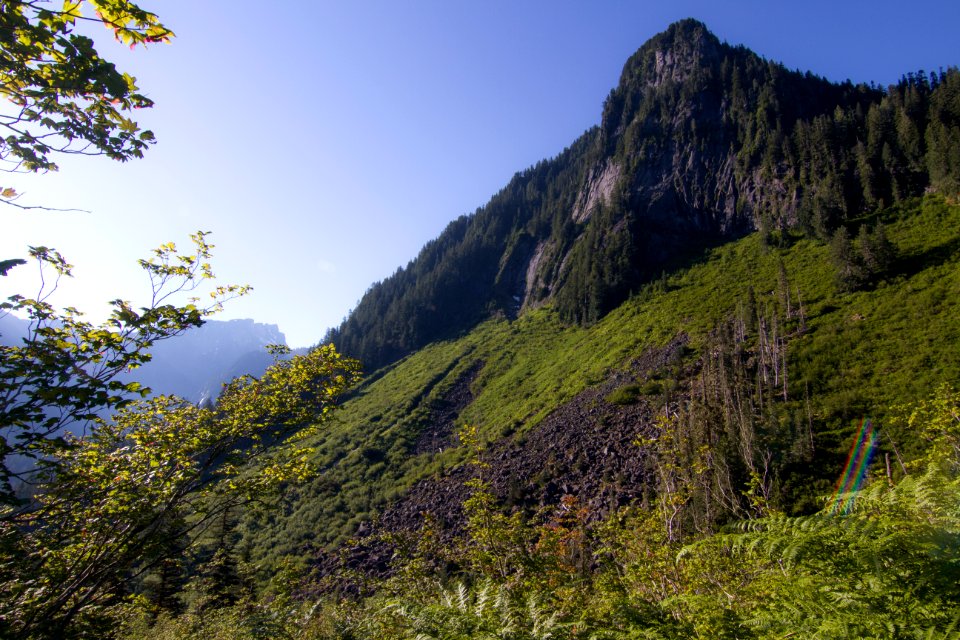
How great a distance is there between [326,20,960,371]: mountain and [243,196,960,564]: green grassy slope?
21.1 feet

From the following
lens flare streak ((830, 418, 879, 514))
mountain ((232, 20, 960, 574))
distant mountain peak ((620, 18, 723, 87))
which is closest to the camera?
lens flare streak ((830, 418, 879, 514))

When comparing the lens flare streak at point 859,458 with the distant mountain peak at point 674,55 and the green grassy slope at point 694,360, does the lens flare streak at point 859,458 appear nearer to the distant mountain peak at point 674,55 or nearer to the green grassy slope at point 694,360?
the green grassy slope at point 694,360

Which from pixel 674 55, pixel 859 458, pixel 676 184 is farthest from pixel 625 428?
pixel 674 55

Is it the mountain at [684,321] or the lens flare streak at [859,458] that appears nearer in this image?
the lens flare streak at [859,458]

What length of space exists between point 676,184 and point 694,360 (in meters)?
51.5

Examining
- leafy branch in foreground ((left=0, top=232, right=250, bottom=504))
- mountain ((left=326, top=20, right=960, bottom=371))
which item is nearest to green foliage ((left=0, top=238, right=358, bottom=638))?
leafy branch in foreground ((left=0, top=232, right=250, bottom=504))

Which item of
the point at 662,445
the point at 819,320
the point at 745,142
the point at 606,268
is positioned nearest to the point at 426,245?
the point at 606,268

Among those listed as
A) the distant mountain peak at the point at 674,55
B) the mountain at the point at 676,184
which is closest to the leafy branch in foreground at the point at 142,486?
the mountain at the point at 676,184

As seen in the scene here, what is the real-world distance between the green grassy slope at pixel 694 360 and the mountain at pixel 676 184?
21.1 ft

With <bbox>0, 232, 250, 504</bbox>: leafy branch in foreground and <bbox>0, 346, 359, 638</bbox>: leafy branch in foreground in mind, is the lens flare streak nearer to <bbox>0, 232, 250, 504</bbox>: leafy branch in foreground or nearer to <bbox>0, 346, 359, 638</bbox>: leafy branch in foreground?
<bbox>0, 346, 359, 638</bbox>: leafy branch in foreground

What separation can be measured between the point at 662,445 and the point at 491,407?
142ft

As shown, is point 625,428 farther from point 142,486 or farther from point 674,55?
point 674,55

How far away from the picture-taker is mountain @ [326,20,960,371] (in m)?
54.2

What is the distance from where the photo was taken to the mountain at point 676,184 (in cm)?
5425
